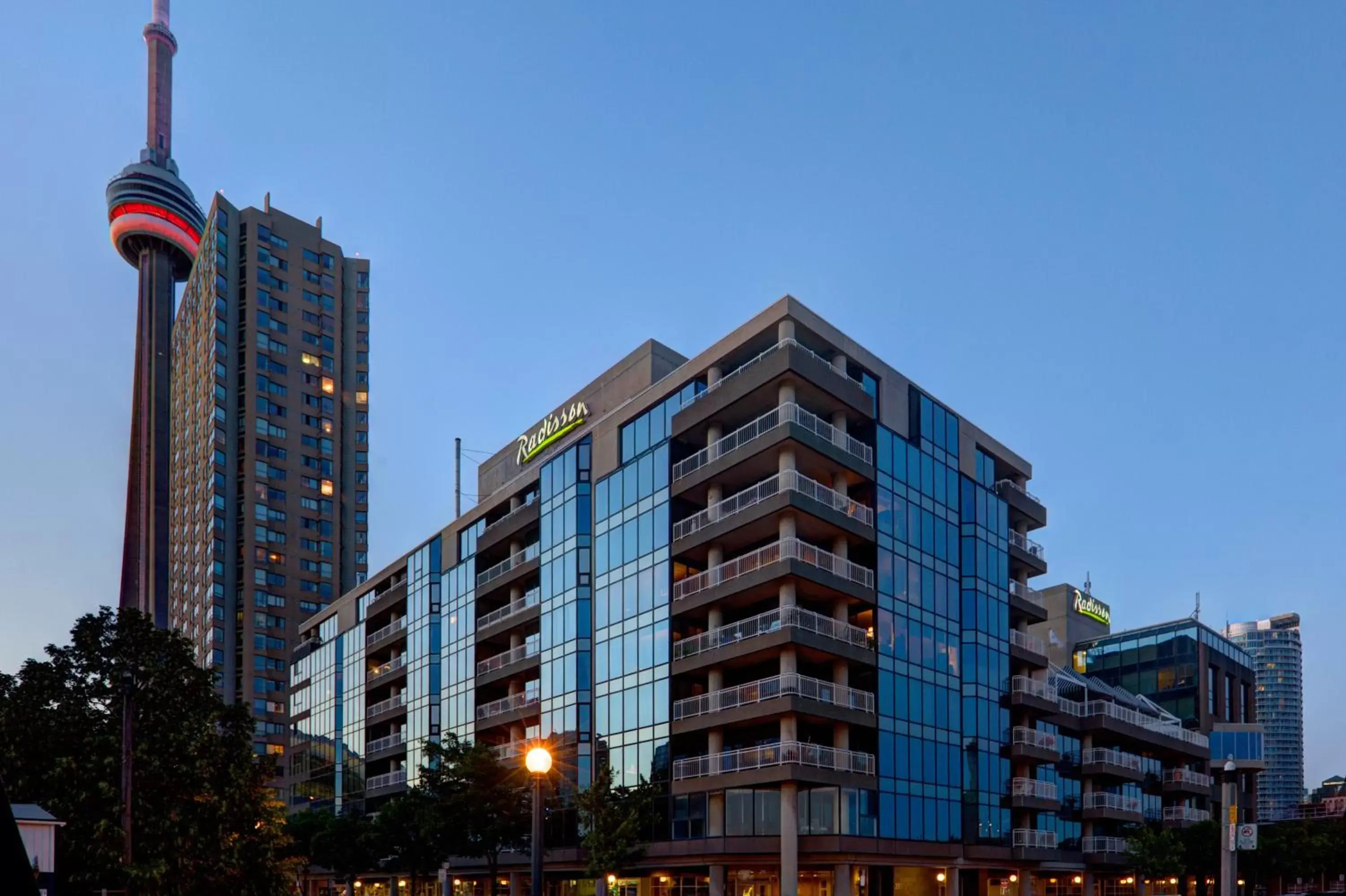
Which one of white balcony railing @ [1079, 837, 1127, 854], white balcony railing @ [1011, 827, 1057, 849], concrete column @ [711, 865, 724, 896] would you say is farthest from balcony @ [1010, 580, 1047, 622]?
concrete column @ [711, 865, 724, 896]

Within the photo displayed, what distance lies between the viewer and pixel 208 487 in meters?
152

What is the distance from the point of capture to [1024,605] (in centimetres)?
6425

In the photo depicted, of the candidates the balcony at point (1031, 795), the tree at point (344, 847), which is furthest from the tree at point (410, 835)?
the balcony at point (1031, 795)

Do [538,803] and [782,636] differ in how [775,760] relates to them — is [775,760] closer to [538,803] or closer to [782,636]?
[782,636]

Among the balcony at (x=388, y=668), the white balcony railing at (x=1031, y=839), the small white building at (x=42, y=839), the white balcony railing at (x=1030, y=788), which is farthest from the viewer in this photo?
the balcony at (x=388, y=668)

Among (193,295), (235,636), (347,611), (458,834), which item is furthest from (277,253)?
(458,834)

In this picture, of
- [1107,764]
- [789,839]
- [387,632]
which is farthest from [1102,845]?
[387,632]

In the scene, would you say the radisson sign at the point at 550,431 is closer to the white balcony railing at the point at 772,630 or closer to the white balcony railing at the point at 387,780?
the white balcony railing at the point at 772,630

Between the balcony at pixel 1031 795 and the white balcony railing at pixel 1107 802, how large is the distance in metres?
9.79

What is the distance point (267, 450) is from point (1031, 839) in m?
121

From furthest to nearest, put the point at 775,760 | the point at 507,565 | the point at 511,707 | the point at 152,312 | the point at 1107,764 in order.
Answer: the point at 152,312, the point at 1107,764, the point at 507,565, the point at 511,707, the point at 775,760

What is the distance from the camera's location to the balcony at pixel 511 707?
6291 centimetres

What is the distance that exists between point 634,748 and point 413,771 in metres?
30.6

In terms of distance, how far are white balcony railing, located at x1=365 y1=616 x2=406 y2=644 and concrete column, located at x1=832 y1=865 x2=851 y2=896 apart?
45226 mm
